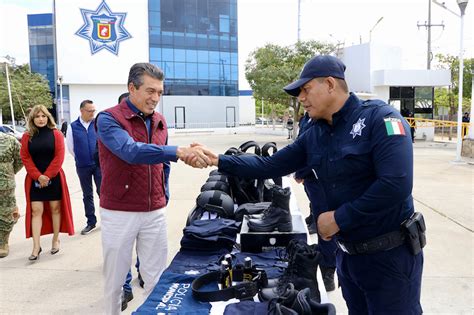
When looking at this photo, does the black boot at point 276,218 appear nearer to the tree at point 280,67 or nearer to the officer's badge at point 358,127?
the officer's badge at point 358,127

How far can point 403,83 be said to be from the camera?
2528cm

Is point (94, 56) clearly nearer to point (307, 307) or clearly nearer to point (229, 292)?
point (229, 292)

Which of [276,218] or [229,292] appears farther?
[276,218]

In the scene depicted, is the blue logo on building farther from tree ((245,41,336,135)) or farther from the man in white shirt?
the man in white shirt

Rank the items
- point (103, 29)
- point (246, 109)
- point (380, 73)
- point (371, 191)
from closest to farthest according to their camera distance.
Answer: point (371, 191), point (380, 73), point (103, 29), point (246, 109)

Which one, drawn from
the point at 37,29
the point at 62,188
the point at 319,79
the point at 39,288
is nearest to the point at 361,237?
the point at 319,79

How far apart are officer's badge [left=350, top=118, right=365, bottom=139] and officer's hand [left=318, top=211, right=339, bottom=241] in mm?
416

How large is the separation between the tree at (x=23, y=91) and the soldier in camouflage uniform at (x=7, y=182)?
1622 inches

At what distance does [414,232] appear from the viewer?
216 cm

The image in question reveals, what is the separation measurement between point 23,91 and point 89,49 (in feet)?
27.7

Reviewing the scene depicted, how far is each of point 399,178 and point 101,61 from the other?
4508 centimetres

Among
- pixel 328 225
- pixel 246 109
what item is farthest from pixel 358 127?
pixel 246 109

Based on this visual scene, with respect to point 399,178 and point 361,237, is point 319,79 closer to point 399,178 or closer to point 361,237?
point 399,178

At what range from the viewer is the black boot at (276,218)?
3.16m
